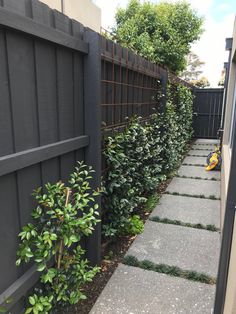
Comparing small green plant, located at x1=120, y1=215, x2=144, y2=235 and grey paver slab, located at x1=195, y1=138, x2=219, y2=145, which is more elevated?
grey paver slab, located at x1=195, y1=138, x2=219, y2=145

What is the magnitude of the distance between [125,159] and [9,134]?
1.57m

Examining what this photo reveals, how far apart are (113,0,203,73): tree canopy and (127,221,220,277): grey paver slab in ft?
25.6

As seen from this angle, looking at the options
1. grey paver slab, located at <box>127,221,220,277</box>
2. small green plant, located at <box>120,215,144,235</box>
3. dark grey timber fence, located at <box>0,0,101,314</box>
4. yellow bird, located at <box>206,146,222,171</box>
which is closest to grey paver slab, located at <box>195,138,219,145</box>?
yellow bird, located at <box>206,146,222,171</box>

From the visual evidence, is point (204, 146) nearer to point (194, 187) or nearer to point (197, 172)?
point (197, 172)

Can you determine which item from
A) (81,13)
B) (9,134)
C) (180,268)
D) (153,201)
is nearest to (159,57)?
(81,13)

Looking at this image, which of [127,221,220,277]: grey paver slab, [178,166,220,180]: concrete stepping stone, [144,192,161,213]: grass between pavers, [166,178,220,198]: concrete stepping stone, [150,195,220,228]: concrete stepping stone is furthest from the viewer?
[178,166,220,180]: concrete stepping stone

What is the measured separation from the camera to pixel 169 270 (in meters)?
2.37

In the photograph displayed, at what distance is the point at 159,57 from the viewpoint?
10.2 metres

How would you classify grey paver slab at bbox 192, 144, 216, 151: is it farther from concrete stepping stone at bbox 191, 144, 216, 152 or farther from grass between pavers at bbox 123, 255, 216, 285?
grass between pavers at bbox 123, 255, 216, 285

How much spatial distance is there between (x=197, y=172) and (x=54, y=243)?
177 inches

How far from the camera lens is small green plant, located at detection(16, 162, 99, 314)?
1452mm

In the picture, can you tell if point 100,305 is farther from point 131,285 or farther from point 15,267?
point 15,267

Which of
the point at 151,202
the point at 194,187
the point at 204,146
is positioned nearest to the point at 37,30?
Answer: the point at 151,202

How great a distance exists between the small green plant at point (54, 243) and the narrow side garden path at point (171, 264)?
0.44 m
